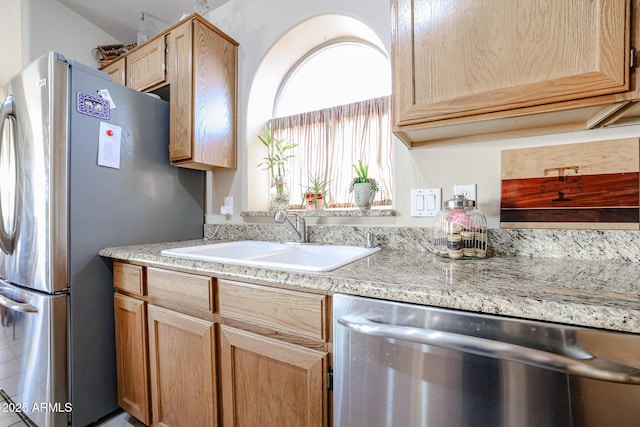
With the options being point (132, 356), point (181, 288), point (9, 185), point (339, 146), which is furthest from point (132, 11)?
point (132, 356)

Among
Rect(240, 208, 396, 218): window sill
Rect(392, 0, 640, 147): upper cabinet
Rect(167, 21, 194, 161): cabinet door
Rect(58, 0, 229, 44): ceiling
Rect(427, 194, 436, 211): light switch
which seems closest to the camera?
Rect(392, 0, 640, 147): upper cabinet

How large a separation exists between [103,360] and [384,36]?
205cm

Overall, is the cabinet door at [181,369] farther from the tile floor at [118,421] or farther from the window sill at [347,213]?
the window sill at [347,213]

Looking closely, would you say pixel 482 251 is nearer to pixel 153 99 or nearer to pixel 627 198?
pixel 627 198

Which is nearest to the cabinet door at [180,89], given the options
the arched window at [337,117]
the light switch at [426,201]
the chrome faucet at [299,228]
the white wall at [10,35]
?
the arched window at [337,117]

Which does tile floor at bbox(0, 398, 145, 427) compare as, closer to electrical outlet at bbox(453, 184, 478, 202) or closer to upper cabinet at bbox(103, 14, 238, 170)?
upper cabinet at bbox(103, 14, 238, 170)

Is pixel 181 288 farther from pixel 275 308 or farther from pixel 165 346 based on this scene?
pixel 275 308

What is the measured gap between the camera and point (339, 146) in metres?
1.78

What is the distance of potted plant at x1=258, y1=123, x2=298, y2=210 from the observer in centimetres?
167

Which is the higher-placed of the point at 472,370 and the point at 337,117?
the point at 337,117

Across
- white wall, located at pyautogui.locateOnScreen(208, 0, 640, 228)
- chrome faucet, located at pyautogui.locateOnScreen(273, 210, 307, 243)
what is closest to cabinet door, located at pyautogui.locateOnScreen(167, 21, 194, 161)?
white wall, located at pyautogui.locateOnScreen(208, 0, 640, 228)

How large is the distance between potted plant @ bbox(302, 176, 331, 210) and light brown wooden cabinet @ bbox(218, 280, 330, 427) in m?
0.85

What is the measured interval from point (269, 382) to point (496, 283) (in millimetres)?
694

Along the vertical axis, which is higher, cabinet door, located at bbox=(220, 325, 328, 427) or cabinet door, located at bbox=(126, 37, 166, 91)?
cabinet door, located at bbox=(126, 37, 166, 91)
